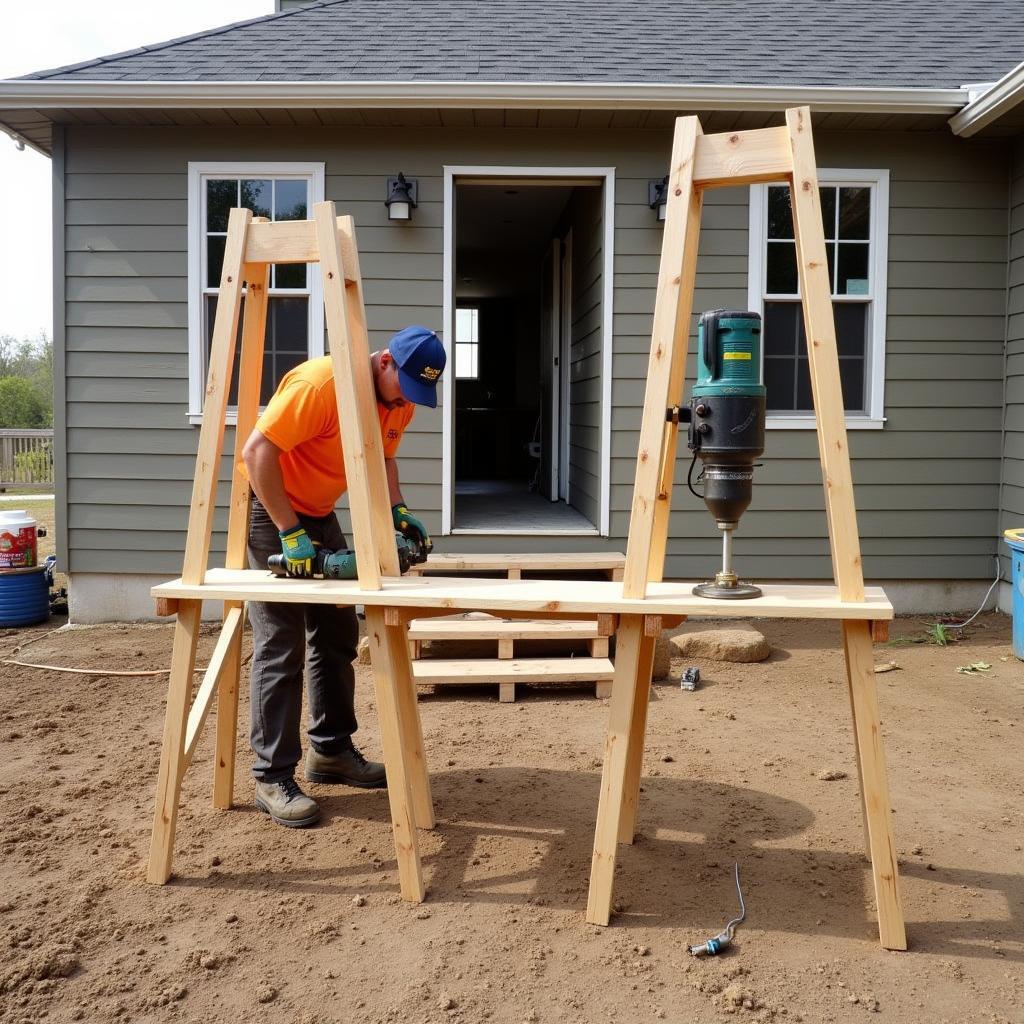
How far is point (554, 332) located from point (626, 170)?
11.6 feet

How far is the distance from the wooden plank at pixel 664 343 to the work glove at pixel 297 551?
1047 mm

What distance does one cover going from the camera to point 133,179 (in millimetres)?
6977

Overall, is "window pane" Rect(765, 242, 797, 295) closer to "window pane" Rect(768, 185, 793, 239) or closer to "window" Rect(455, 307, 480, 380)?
"window pane" Rect(768, 185, 793, 239)

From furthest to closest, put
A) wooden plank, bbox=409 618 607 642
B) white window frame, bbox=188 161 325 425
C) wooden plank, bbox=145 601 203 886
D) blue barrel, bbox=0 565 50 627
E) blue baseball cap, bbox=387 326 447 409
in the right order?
blue barrel, bbox=0 565 50 627
white window frame, bbox=188 161 325 425
wooden plank, bbox=409 618 607 642
blue baseball cap, bbox=387 326 447 409
wooden plank, bbox=145 601 203 886

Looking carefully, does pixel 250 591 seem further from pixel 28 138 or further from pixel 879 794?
pixel 28 138

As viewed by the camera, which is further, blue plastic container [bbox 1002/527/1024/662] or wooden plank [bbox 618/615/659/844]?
blue plastic container [bbox 1002/527/1024/662]

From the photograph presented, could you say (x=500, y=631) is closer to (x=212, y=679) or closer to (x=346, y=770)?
(x=346, y=770)

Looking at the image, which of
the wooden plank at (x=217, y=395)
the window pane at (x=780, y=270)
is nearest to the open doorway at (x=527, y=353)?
the window pane at (x=780, y=270)

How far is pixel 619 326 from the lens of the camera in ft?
23.2

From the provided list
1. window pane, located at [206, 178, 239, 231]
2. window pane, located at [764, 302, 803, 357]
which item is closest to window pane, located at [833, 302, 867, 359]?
window pane, located at [764, 302, 803, 357]

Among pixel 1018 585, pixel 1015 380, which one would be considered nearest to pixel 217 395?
pixel 1018 585

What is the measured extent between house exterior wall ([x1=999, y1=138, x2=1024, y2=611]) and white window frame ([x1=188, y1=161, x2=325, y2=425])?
480cm

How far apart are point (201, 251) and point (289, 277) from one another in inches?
24.5

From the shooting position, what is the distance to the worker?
325cm
